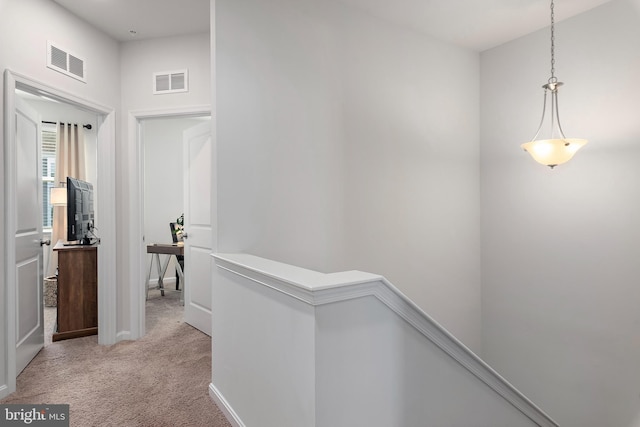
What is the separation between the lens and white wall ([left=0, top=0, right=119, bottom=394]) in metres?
2.41

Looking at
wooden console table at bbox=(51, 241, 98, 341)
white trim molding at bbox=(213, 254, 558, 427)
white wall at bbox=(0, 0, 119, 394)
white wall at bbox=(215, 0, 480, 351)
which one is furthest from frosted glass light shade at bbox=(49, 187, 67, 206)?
white trim molding at bbox=(213, 254, 558, 427)

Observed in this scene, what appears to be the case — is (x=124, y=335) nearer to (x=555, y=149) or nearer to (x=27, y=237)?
(x=27, y=237)

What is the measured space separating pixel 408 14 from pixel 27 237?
11.8 ft

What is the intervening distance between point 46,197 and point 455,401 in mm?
5892

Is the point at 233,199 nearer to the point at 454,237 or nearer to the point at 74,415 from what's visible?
the point at 74,415

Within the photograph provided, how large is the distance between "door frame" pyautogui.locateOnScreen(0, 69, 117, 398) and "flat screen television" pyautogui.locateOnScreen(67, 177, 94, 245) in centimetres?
32

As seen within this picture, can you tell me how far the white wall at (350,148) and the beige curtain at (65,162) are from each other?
154 inches

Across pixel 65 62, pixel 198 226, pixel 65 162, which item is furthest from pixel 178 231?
pixel 65 62

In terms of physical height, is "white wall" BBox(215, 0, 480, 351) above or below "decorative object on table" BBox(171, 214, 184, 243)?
above

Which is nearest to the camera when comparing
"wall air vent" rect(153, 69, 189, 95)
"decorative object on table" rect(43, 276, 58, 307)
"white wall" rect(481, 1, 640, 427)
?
"white wall" rect(481, 1, 640, 427)

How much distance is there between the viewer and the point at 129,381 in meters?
2.57

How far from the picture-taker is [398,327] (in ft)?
4.73

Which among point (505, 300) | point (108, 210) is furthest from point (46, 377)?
point (505, 300)

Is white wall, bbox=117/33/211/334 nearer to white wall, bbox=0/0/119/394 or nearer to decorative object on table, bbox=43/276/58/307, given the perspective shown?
white wall, bbox=0/0/119/394
